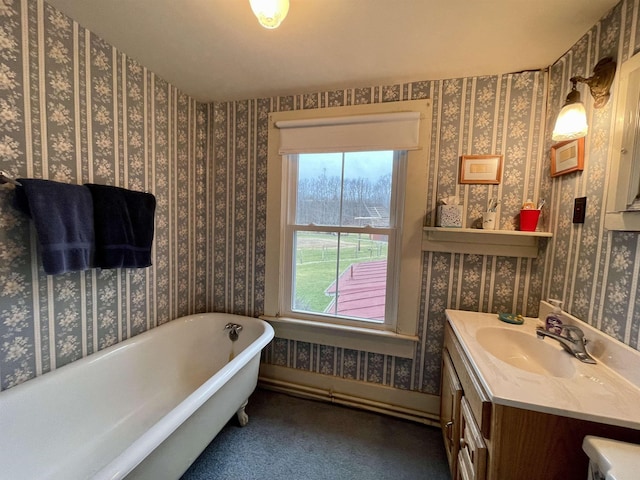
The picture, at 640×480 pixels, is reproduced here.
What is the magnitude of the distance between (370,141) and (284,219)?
0.81 meters

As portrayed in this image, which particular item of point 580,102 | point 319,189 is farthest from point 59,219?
point 580,102

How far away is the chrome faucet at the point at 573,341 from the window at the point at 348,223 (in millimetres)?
712

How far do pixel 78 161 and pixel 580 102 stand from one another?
232 cm

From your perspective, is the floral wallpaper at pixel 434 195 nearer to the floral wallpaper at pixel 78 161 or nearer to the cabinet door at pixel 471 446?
the floral wallpaper at pixel 78 161

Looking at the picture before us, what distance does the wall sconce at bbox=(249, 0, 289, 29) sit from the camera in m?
0.94

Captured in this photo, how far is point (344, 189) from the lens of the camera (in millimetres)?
1878

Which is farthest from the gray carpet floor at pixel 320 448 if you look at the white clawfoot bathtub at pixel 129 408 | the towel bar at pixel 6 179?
the towel bar at pixel 6 179

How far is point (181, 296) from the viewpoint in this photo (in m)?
2.03

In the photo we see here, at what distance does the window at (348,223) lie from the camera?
5.58ft

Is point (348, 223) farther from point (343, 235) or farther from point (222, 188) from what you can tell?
point (222, 188)

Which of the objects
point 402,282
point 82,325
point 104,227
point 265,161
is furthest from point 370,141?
point 82,325

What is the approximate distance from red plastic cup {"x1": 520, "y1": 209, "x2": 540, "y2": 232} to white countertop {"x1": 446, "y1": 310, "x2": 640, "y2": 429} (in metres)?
0.59

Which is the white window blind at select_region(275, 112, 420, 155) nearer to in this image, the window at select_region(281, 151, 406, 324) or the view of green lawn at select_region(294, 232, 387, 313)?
the window at select_region(281, 151, 406, 324)

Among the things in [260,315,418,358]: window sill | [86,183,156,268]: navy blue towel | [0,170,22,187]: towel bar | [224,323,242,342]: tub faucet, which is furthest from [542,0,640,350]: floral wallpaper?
[0,170,22,187]: towel bar
